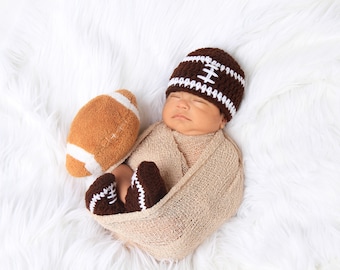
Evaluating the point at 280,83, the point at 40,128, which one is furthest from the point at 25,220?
the point at 280,83

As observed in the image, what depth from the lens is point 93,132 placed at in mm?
916

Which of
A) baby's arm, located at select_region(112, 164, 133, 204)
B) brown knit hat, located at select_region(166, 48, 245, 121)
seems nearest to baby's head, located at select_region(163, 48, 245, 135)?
brown knit hat, located at select_region(166, 48, 245, 121)

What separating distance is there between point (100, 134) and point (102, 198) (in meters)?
0.13

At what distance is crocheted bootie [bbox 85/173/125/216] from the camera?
88 cm

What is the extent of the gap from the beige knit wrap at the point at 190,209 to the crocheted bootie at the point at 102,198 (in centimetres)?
2

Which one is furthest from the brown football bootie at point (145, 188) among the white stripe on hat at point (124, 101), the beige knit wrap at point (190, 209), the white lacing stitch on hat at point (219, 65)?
the white lacing stitch on hat at point (219, 65)

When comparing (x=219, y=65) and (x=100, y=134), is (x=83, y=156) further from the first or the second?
(x=219, y=65)

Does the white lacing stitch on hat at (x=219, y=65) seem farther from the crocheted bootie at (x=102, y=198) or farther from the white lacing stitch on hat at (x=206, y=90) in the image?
the crocheted bootie at (x=102, y=198)

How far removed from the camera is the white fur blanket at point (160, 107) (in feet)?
2.90

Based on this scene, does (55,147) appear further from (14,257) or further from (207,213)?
(207,213)

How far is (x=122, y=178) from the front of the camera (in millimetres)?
958

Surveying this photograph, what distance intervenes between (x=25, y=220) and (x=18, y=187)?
81 mm

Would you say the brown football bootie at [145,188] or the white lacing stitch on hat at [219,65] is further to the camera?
the white lacing stitch on hat at [219,65]

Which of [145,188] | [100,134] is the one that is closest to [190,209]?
[145,188]
